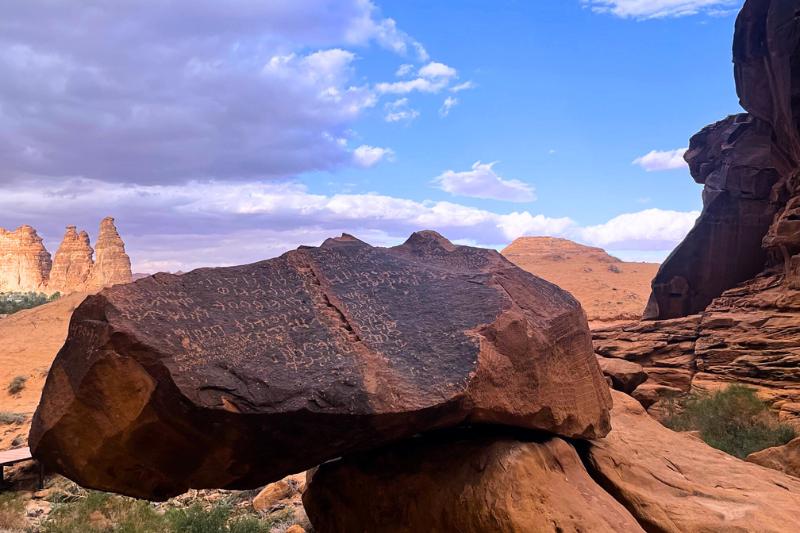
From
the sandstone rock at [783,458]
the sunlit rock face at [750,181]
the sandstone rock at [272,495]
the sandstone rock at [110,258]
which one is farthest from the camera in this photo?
the sandstone rock at [110,258]

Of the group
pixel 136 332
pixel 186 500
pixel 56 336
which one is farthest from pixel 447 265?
pixel 56 336

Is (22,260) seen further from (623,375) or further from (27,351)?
(623,375)

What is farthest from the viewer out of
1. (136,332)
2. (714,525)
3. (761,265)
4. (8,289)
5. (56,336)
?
(8,289)

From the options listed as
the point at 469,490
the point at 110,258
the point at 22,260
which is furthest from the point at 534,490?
the point at 22,260

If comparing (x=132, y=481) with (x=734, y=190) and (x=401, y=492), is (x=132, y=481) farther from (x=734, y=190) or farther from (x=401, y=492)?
(x=734, y=190)

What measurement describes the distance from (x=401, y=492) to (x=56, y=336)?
30610 millimetres

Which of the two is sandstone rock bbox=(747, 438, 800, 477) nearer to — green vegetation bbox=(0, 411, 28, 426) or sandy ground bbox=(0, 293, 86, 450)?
sandy ground bbox=(0, 293, 86, 450)

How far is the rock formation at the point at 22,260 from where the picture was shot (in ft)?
237

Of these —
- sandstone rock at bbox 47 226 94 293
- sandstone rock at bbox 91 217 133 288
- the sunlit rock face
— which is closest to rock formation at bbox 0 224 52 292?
sandstone rock at bbox 47 226 94 293

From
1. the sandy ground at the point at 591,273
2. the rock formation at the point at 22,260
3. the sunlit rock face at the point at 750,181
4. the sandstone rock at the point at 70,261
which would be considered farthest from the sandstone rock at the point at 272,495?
the rock formation at the point at 22,260

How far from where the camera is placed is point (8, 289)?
73438 millimetres

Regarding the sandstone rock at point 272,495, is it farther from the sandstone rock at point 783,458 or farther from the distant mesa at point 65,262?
the distant mesa at point 65,262

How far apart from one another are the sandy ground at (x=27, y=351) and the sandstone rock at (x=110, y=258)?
2274 cm

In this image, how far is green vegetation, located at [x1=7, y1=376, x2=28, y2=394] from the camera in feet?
75.0
